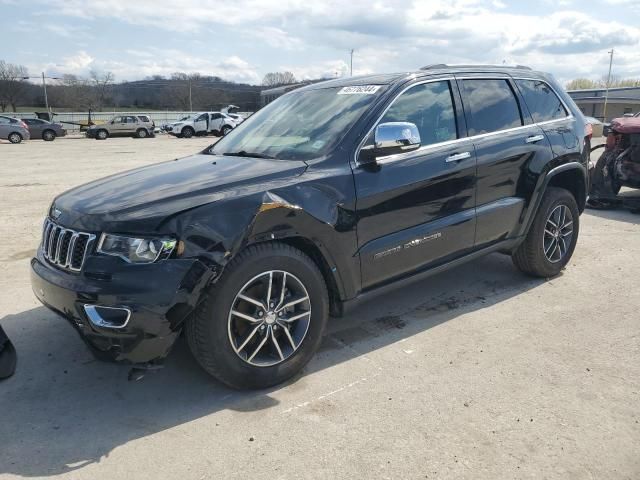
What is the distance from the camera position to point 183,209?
9.43 feet

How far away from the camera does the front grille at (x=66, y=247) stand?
2.89 metres

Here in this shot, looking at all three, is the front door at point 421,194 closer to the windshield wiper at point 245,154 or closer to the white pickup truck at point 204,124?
the windshield wiper at point 245,154

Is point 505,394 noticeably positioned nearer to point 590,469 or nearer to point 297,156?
point 590,469

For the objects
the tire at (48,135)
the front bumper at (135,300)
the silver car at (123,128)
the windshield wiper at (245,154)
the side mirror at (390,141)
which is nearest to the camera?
the front bumper at (135,300)

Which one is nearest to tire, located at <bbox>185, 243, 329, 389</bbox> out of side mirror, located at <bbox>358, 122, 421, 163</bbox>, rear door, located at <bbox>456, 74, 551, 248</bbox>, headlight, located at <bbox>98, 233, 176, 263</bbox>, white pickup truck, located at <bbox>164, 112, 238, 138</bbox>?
headlight, located at <bbox>98, 233, 176, 263</bbox>

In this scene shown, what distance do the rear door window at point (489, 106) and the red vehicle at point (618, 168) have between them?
417 centimetres

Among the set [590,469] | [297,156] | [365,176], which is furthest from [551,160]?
[590,469]

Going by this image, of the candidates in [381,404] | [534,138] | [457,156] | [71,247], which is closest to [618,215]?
[534,138]

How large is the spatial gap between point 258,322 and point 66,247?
115 centimetres

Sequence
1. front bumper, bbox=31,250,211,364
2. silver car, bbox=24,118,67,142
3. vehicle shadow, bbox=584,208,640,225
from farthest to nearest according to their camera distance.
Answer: silver car, bbox=24,118,67,142
vehicle shadow, bbox=584,208,640,225
front bumper, bbox=31,250,211,364

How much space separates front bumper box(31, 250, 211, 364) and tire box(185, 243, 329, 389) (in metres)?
0.13

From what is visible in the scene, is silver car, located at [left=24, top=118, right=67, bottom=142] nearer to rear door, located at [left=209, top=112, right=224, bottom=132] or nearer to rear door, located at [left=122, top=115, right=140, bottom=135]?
rear door, located at [left=122, top=115, right=140, bottom=135]

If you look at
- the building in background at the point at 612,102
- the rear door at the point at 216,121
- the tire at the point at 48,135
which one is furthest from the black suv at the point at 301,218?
the building in background at the point at 612,102

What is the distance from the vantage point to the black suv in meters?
2.80
